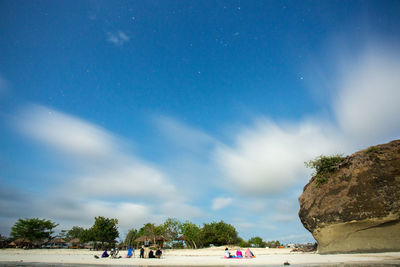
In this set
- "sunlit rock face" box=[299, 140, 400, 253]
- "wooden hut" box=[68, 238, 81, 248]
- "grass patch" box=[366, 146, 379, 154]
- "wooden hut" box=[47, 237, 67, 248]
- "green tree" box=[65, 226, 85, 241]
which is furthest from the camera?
"green tree" box=[65, 226, 85, 241]

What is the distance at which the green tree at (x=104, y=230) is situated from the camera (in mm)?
78050

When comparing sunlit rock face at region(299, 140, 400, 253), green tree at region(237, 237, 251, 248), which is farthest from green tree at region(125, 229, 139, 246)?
sunlit rock face at region(299, 140, 400, 253)

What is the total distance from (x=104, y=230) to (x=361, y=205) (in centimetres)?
7933

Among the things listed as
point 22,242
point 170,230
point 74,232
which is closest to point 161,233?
point 170,230

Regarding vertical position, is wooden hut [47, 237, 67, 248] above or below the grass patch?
below

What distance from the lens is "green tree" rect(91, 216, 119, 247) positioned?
78050 mm

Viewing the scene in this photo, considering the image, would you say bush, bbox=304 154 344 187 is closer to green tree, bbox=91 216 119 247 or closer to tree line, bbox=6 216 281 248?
tree line, bbox=6 216 281 248

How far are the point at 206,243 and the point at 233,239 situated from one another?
9033mm

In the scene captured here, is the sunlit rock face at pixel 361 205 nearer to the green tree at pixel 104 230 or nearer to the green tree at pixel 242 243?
the green tree at pixel 242 243

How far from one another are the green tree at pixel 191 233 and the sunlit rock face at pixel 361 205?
5449cm

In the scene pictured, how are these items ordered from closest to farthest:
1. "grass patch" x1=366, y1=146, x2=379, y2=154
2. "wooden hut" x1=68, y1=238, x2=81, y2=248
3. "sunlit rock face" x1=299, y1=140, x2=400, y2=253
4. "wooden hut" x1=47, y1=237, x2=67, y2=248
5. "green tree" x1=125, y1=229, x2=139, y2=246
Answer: "sunlit rock face" x1=299, y1=140, x2=400, y2=253, "grass patch" x1=366, y1=146, x2=379, y2=154, "green tree" x1=125, y1=229, x2=139, y2=246, "wooden hut" x1=47, y1=237, x2=67, y2=248, "wooden hut" x1=68, y1=238, x2=81, y2=248

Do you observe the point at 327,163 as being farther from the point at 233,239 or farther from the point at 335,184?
the point at 233,239

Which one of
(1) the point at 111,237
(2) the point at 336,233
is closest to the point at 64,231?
(1) the point at 111,237

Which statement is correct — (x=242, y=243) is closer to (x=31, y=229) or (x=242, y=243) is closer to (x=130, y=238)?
(x=130, y=238)
